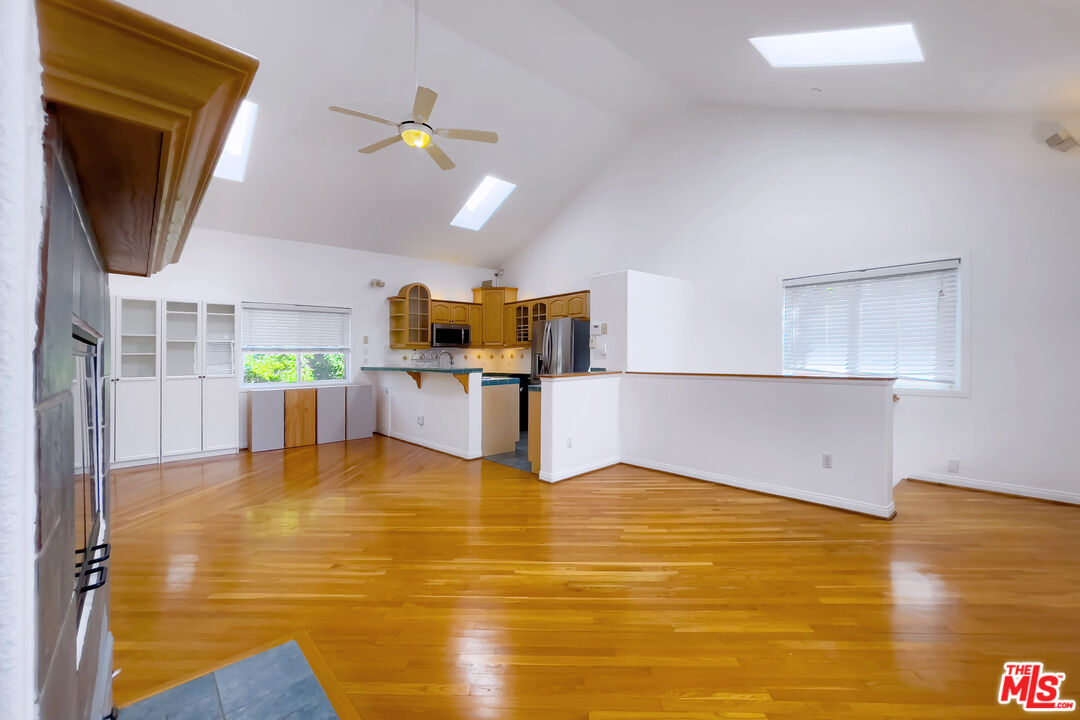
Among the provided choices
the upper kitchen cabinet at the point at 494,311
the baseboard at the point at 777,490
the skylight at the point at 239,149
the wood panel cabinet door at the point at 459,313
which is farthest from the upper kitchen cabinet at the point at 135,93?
the upper kitchen cabinet at the point at 494,311

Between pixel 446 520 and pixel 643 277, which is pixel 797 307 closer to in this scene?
pixel 643 277

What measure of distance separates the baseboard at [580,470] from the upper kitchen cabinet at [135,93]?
363cm

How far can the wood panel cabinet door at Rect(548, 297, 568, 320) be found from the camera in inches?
265

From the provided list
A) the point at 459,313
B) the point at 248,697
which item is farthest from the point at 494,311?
the point at 248,697

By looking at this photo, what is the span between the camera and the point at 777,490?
3.73 meters

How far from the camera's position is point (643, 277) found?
4.95 m

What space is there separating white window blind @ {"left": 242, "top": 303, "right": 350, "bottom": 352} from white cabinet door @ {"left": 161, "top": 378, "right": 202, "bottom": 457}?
3.26 ft

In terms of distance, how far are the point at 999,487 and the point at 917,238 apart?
7.12 ft

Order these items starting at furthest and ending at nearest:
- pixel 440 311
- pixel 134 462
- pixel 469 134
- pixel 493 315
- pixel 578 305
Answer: pixel 493 315, pixel 440 311, pixel 578 305, pixel 134 462, pixel 469 134

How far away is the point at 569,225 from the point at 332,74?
12.3ft

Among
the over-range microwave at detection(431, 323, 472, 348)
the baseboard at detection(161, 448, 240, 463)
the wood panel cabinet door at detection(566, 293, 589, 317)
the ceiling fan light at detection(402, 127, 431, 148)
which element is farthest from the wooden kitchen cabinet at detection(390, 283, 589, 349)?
the ceiling fan light at detection(402, 127, 431, 148)

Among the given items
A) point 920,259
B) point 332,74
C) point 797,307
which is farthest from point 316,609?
point 920,259

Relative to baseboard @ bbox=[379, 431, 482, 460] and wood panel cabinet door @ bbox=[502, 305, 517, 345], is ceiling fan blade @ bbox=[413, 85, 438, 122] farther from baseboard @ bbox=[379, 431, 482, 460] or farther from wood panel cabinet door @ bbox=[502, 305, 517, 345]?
wood panel cabinet door @ bbox=[502, 305, 517, 345]

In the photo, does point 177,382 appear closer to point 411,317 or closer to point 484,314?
point 411,317
